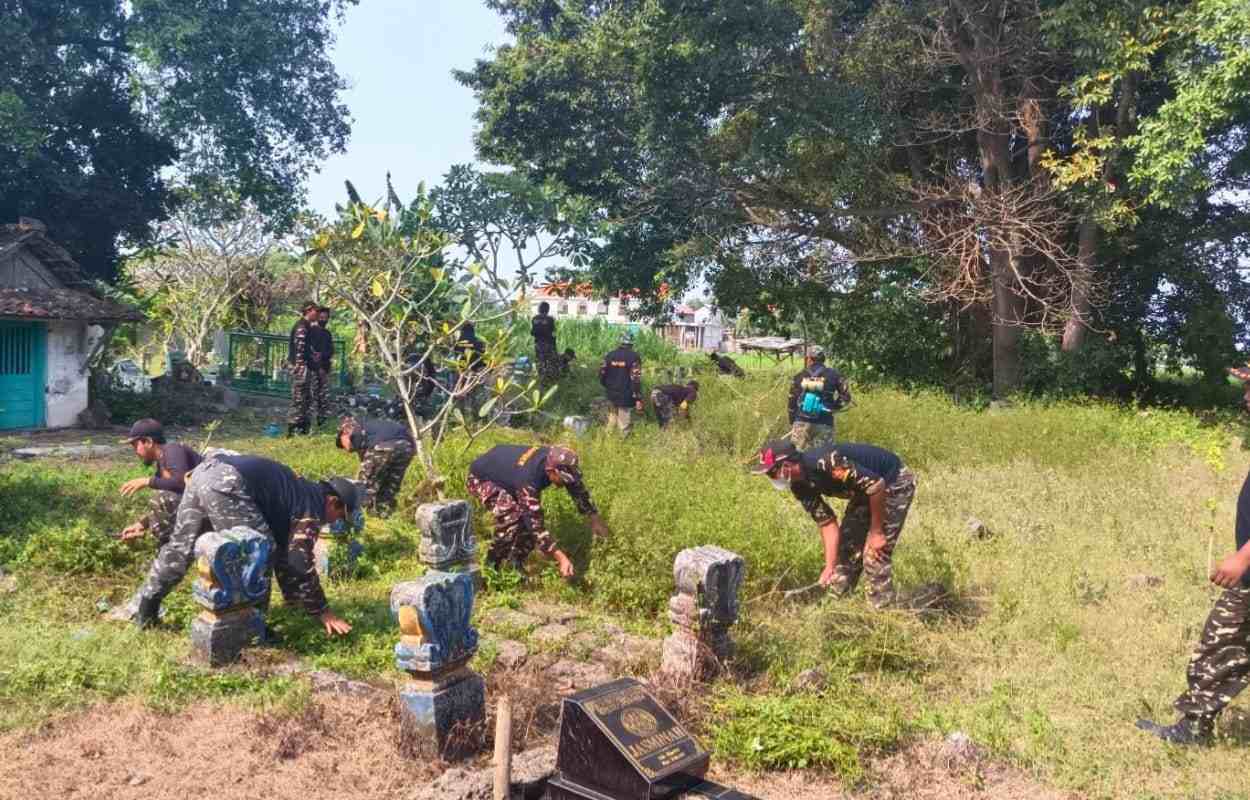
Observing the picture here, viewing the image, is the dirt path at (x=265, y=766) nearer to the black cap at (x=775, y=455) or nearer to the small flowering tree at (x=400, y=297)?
the black cap at (x=775, y=455)

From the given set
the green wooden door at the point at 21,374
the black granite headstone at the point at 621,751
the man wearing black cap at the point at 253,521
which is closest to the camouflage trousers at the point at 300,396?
the green wooden door at the point at 21,374

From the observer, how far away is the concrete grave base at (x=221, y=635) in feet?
17.0

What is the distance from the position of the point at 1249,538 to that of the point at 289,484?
205 inches

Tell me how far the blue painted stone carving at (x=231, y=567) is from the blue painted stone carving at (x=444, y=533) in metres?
0.99

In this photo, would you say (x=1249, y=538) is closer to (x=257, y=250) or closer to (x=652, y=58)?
(x=652, y=58)

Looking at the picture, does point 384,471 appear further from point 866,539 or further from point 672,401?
point 672,401

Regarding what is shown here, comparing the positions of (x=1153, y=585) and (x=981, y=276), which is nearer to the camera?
(x=1153, y=585)

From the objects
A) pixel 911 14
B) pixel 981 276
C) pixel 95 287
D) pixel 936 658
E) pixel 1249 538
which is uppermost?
pixel 911 14

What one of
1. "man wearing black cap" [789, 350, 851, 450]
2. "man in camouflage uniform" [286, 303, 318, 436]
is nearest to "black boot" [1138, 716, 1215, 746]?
"man wearing black cap" [789, 350, 851, 450]

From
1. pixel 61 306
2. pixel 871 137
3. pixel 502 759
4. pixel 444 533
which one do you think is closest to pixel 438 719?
pixel 502 759

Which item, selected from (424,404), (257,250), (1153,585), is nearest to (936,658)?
(1153,585)

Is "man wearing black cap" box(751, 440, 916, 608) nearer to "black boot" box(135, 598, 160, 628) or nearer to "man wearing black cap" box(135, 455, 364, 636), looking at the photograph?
"man wearing black cap" box(135, 455, 364, 636)

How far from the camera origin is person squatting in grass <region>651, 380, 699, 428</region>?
43.4 feet

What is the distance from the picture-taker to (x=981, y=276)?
15.8 meters
